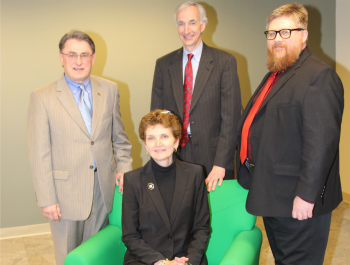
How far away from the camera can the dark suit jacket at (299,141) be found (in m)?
1.59

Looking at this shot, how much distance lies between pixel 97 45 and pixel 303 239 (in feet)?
10.4

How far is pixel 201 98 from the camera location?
2.30 meters

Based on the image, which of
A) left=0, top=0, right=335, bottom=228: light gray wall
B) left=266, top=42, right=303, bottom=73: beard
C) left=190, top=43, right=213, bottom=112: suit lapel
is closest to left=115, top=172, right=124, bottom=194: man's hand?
left=190, top=43, right=213, bottom=112: suit lapel

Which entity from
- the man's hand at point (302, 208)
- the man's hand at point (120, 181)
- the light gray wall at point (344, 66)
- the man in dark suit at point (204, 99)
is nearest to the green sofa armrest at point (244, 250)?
the man's hand at point (302, 208)

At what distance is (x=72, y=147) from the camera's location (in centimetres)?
204

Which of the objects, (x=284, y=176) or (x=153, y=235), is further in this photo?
(x=153, y=235)

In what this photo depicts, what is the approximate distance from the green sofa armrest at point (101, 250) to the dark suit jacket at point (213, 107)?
776 mm

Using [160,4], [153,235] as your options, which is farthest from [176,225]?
[160,4]

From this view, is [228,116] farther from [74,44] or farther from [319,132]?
[74,44]

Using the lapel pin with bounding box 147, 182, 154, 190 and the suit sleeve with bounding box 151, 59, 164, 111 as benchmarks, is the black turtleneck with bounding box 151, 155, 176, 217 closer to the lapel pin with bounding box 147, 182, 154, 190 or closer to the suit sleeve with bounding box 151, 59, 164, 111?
the lapel pin with bounding box 147, 182, 154, 190

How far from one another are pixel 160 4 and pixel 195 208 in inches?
115

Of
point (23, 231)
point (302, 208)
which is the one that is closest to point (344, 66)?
point (302, 208)

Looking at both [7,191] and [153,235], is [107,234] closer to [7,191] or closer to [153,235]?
[153,235]

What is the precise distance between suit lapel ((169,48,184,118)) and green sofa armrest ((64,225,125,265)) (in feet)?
3.07
